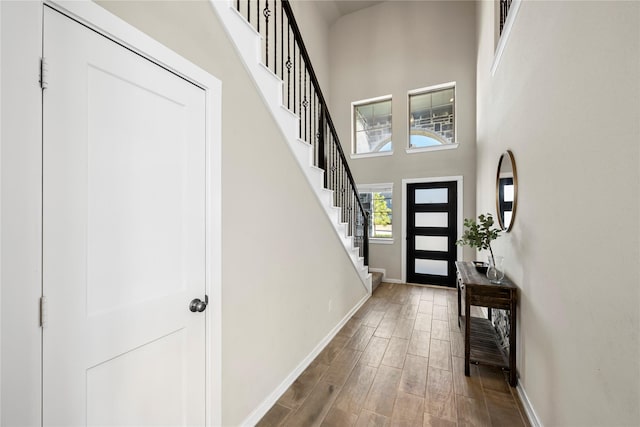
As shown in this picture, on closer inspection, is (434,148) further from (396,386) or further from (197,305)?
(197,305)

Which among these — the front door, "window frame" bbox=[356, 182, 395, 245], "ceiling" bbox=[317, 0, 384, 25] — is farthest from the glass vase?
"ceiling" bbox=[317, 0, 384, 25]

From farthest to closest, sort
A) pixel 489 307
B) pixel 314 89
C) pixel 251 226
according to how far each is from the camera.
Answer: pixel 314 89, pixel 489 307, pixel 251 226

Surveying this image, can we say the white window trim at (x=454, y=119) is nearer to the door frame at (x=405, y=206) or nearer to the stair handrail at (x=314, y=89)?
the door frame at (x=405, y=206)

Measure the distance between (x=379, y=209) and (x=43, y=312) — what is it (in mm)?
5107

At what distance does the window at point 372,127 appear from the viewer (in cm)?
Result: 546

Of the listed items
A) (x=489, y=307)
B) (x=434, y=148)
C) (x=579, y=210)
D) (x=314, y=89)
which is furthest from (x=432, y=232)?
(x=579, y=210)

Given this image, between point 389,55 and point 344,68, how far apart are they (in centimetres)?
100

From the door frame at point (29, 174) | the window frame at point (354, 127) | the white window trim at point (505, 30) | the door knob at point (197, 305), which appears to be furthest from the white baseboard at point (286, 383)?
the window frame at point (354, 127)

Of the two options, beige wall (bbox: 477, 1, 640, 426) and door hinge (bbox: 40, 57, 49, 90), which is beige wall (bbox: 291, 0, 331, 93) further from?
door hinge (bbox: 40, 57, 49, 90)

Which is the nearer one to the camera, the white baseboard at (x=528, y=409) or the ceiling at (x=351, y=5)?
the white baseboard at (x=528, y=409)

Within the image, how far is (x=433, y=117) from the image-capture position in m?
5.09


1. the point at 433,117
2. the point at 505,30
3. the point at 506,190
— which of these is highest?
the point at 433,117

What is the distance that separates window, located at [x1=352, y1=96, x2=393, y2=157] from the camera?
546 centimetres

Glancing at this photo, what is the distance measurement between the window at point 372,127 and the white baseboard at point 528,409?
4201mm
